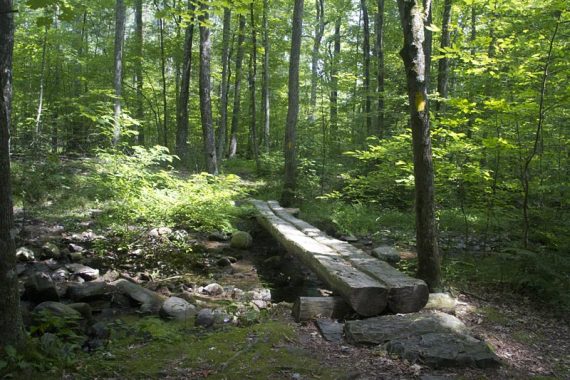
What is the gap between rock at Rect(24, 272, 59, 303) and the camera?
5305 millimetres

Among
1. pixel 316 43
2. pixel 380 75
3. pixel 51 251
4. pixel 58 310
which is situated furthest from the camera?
pixel 316 43

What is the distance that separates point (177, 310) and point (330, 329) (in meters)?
1.99

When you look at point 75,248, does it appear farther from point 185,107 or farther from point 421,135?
point 185,107

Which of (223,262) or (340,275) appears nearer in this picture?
(340,275)

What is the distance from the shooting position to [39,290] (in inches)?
209

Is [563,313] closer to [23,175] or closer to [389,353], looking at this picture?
[389,353]

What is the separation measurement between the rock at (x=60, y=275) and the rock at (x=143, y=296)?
1.09m

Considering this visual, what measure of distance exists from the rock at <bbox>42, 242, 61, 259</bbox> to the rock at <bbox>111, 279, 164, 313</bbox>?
2.20 metres

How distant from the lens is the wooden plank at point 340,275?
15.9ft

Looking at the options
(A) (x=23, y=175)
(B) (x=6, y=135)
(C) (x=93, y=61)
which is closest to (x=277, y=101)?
(C) (x=93, y=61)

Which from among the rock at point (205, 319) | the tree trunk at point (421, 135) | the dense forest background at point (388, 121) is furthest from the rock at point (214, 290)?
the dense forest background at point (388, 121)

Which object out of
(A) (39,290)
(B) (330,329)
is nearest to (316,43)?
(A) (39,290)

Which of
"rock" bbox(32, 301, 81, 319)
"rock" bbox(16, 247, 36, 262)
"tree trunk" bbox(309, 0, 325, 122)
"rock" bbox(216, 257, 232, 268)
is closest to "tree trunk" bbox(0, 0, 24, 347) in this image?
"rock" bbox(32, 301, 81, 319)

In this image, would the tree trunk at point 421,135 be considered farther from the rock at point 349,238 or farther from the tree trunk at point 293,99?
the tree trunk at point 293,99
